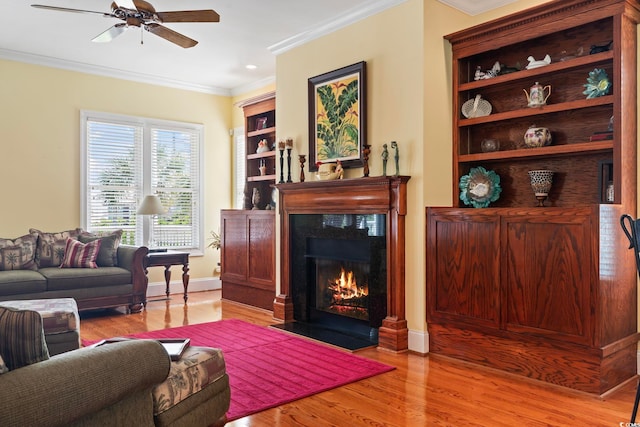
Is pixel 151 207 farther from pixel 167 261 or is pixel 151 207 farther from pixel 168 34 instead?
pixel 168 34

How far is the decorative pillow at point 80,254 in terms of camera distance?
5.56 meters

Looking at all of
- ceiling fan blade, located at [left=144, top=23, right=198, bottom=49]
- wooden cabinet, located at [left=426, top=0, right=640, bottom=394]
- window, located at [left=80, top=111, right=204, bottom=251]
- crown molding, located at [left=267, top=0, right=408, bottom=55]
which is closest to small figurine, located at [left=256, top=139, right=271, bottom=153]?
window, located at [left=80, top=111, right=204, bottom=251]

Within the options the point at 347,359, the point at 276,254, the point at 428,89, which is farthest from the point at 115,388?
the point at 276,254

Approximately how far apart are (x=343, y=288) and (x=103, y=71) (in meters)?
4.31

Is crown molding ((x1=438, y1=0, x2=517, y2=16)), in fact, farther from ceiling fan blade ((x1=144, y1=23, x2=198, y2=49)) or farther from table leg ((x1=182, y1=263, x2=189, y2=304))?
table leg ((x1=182, y1=263, x2=189, y2=304))

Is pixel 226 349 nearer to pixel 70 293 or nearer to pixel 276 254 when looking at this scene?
pixel 276 254

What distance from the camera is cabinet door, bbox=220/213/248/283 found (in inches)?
243

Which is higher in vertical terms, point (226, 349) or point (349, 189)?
point (349, 189)

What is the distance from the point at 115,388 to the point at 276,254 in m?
3.90

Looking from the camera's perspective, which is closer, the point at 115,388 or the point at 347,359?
the point at 115,388

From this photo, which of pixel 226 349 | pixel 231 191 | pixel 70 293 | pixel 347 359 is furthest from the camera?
pixel 231 191

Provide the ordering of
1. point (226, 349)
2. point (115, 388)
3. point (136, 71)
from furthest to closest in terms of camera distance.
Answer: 1. point (136, 71)
2. point (226, 349)
3. point (115, 388)

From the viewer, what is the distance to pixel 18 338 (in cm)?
158

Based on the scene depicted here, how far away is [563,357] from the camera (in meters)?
3.34
